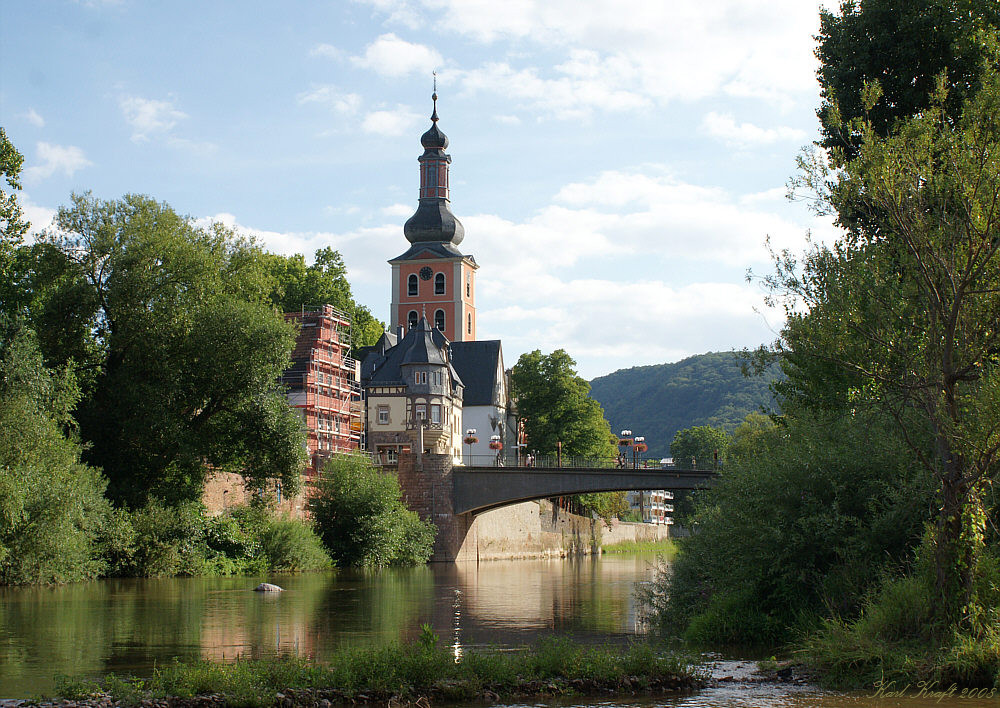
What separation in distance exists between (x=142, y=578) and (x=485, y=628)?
16.7m

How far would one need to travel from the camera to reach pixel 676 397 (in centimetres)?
17375

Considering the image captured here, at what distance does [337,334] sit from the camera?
64.1 meters

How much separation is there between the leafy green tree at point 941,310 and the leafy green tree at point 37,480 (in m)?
21.1

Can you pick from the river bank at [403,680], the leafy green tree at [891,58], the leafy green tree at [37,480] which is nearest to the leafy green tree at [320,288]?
the leafy green tree at [37,480]

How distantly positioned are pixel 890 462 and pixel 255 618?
42.5ft

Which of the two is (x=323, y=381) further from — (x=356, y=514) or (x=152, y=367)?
(x=152, y=367)

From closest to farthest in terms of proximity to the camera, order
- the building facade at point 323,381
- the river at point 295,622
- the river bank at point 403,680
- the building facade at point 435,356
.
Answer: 1. the river bank at point 403,680
2. the river at point 295,622
3. the building facade at point 323,381
4. the building facade at point 435,356

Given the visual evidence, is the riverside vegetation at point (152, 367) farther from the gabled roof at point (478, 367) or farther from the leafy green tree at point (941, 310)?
the gabled roof at point (478, 367)

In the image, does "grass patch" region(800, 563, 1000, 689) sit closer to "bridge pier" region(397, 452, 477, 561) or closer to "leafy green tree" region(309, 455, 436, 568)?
"leafy green tree" region(309, 455, 436, 568)

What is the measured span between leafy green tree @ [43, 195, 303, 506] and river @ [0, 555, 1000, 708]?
4.15 metres

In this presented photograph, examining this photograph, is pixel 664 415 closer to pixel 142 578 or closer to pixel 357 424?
pixel 357 424

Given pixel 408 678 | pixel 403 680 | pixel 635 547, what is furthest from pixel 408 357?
pixel 403 680

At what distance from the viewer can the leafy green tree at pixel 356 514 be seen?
4709cm

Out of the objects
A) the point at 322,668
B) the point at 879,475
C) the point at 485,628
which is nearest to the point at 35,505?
the point at 485,628
